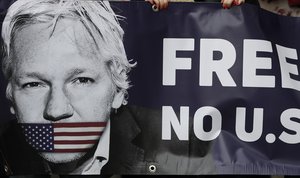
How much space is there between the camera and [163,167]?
11.3 feet

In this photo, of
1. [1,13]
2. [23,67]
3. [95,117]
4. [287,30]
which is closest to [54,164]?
[95,117]

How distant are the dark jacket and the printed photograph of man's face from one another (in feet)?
0.19

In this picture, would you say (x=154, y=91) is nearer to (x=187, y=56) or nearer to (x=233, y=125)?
(x=187, y=56)

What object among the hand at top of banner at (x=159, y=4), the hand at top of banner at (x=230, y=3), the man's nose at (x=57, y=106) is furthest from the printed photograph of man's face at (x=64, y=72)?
the hand at top of banner at (x=230, y=3)

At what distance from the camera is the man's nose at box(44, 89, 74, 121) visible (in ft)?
11.0

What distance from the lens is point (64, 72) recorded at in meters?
3.36

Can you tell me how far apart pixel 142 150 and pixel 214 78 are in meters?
0.56

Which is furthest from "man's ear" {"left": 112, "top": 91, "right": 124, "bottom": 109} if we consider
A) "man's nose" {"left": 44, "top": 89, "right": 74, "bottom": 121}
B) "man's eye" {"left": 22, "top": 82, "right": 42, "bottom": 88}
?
"man's eye" {"left": 22, "top": 82, "right": 42, "bottom": 88}

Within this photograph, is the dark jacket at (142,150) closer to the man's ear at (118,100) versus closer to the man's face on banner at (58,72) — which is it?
the man's ear at (118,100)

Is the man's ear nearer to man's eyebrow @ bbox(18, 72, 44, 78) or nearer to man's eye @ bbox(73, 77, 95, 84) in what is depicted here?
man's eye @ bbox(73, 77, 95, 84)

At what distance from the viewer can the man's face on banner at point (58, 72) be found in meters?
3.36

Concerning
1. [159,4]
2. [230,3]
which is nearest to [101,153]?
[159,4]

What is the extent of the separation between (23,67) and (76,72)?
29 centimetres

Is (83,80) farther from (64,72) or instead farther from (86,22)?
(86,22)
